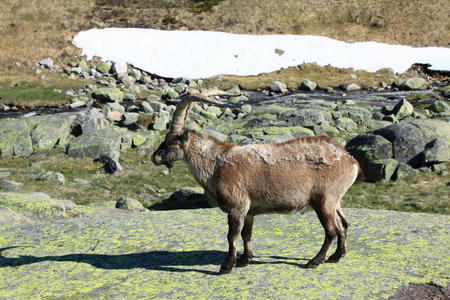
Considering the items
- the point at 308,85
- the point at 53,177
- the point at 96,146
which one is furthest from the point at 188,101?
the point at 308,85

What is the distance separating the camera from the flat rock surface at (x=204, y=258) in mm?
9258

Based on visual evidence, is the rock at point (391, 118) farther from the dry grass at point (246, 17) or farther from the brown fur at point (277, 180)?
the dry grass at point (246, 17)

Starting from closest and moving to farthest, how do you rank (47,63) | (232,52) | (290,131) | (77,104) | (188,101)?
(188,101) < (290,131) < (77,104) < (47,63) < (232,52)

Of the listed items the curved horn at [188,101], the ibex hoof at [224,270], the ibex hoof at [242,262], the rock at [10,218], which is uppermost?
the curved horn at [188,101]

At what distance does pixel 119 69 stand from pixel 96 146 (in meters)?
37.3

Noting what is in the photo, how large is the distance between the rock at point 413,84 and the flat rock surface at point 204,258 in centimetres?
5516

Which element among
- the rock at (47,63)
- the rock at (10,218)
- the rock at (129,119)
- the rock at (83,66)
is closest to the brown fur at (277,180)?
the rock at (10,218)

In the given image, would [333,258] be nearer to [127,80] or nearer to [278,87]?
[278,87]

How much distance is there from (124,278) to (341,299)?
427cm

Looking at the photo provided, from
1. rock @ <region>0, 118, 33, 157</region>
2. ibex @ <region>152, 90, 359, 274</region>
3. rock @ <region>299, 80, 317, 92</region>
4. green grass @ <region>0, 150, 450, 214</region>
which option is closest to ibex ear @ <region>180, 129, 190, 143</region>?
ibex @ <region>152, 90, 359, 274</region>

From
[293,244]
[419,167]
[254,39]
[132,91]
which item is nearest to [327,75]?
[254,39]

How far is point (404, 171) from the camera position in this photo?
2725cm

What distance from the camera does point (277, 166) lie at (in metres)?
10.4

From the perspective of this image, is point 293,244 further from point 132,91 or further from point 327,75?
point 327,75
